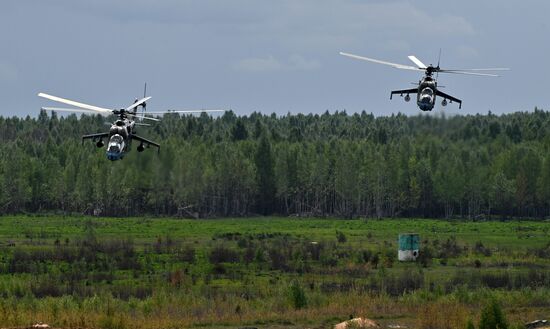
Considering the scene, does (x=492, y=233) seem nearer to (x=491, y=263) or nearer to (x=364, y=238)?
(x=364, y=238)

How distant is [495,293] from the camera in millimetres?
60438

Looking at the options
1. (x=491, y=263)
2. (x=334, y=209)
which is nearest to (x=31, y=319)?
(x=491, y=263)

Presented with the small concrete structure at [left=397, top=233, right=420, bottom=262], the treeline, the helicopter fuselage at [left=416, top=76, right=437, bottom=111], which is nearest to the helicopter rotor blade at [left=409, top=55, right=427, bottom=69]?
the helicopter fuselage at [left=416, top=76, right=437, bottom=111]

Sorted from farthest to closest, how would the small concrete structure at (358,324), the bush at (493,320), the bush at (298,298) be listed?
the bush at (298,298) → the small concrete structure at (358,324) → the bush at (493,320)

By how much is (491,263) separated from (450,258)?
4794 mm

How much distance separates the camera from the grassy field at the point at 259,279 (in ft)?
170

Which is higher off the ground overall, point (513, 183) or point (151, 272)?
point (513, 183)

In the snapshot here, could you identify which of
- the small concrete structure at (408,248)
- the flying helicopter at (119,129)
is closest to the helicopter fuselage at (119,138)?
the flying helicopter at (119,129)

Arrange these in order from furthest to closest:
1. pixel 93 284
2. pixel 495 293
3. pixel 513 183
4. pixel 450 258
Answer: pixel 513 183
pixel 450 258
pixel 93 284
pixel 495 293

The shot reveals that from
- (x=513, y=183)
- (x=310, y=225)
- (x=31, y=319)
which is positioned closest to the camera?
(x=31, y=319)

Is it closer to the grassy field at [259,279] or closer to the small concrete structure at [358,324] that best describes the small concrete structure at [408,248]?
the grassy field at [259,279]

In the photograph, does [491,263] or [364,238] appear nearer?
[491,263]

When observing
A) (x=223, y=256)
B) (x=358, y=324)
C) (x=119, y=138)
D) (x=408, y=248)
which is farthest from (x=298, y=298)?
(x=223, y=256)

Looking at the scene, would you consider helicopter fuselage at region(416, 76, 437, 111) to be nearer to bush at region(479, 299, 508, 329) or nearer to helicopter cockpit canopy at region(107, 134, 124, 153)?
bush at region(479, 299, 508, 329)
